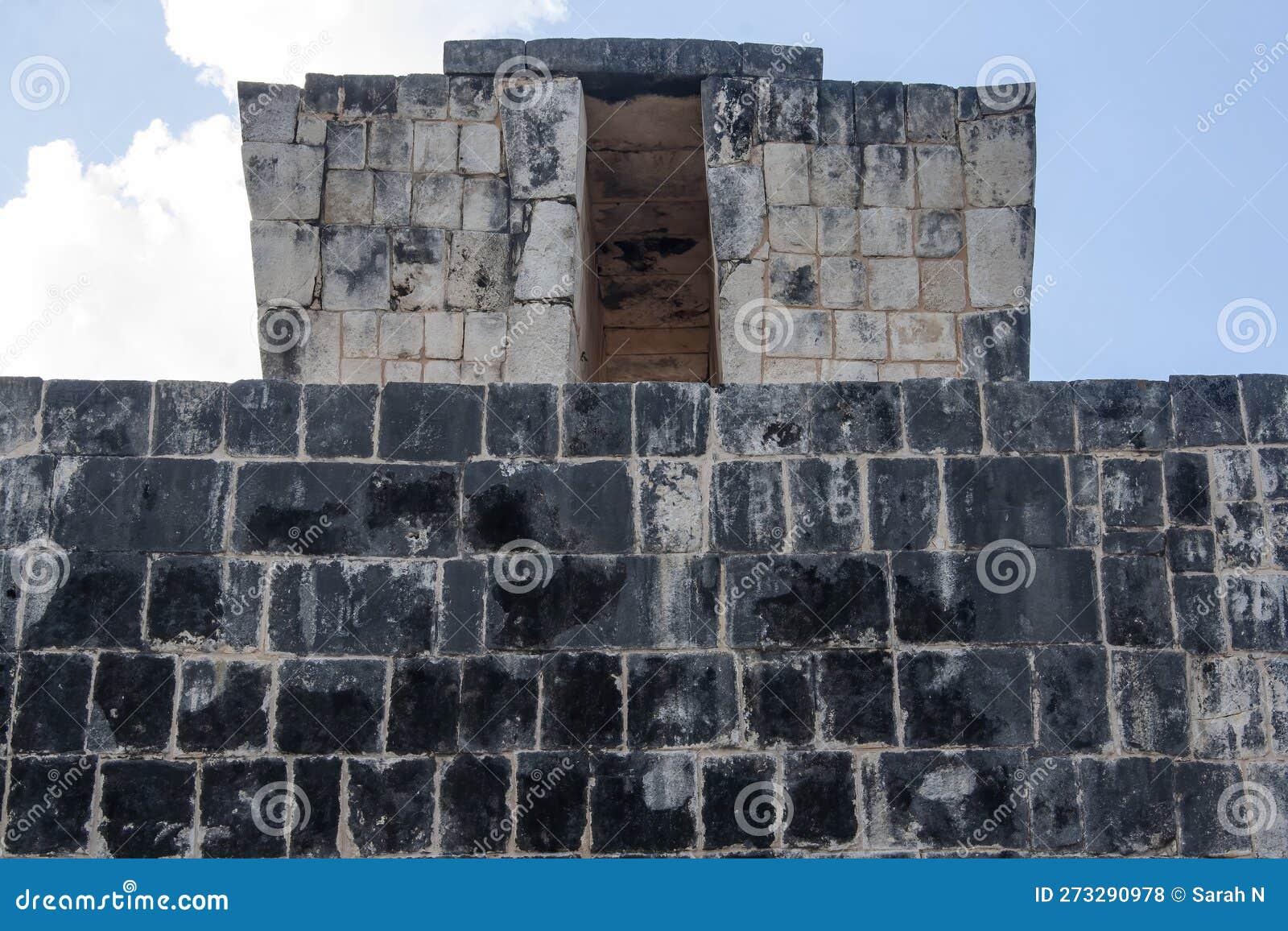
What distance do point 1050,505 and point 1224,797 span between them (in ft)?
4.54

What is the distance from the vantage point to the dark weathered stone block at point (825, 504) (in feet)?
17.9

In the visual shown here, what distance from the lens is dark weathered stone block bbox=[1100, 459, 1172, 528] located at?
5.55m

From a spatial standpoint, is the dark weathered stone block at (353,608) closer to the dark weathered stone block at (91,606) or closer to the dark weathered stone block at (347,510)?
the dark weathered stone block at (347,510)

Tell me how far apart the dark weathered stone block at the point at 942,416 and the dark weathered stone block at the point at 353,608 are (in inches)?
84.7

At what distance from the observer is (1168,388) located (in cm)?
569

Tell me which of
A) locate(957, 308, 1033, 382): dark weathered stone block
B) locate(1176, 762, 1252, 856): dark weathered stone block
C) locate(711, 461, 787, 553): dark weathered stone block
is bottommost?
locate(1176, 762, 1252, 856): dark weathered stone block

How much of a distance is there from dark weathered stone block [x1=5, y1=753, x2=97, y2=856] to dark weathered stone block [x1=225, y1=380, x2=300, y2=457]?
1422mm

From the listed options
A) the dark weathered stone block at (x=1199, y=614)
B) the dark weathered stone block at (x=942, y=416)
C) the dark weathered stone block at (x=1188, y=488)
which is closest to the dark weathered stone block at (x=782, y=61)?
the dark weathered stone block at (x=942, y=416)

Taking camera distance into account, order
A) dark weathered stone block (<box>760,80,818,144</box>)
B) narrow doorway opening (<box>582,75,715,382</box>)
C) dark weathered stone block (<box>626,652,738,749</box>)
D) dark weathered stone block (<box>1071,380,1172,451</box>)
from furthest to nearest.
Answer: narrow doorway opening (<box>582,75,715,382</box>)
dark weathered stone block (<box>760,80,818,144</box>)
dark weathered stone block (<box>1071,380,1172,451</box>)
dark weathered stone block (<box>626,652,738,749</box>)

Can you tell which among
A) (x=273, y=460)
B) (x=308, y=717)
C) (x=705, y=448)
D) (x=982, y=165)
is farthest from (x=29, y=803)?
(x=982, y=165)

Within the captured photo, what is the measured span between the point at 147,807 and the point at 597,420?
7.90 feet

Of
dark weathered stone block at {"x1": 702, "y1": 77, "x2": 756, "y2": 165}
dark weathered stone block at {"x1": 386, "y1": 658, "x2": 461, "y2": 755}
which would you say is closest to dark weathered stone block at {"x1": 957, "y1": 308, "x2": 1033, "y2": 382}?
dark weathered stone block at {"x1": 702, "y1": 77, "x2": 756, "y2": 165}

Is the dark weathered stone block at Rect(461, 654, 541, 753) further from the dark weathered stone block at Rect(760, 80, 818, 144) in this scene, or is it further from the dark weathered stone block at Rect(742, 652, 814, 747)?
the dark weathered stone block at Rect(760, 80, 818, 144)

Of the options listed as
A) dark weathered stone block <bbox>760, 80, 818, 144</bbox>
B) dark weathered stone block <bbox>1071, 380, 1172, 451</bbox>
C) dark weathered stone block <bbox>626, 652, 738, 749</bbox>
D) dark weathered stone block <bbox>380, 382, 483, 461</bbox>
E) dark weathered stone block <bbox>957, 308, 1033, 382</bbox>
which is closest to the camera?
dark weathered stone block <bbox>626, 652, 738, 749</bbox>
